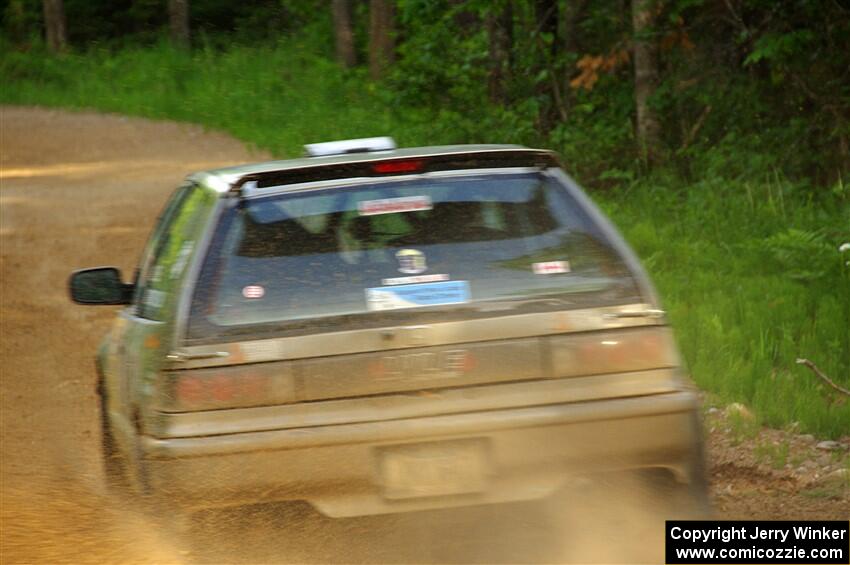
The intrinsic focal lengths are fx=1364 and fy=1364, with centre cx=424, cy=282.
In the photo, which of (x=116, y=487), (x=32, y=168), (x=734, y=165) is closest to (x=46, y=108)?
(x=32, y=168)

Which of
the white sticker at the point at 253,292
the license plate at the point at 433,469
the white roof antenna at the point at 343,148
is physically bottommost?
the license plate at the point at 433,469

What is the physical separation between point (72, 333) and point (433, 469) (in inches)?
274

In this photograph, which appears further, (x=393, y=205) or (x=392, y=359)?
(x=393, y=205)

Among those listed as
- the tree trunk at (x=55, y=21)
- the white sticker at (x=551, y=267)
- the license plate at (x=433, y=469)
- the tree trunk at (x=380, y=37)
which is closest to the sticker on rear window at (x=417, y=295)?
the white sticker at (x=551, y=267)

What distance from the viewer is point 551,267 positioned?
4734 millimetres

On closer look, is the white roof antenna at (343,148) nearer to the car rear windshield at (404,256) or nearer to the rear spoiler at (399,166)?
the rear spoiler at (399,166)

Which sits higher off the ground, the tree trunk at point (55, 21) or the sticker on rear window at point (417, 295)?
the tree trunk at point (55, 21)

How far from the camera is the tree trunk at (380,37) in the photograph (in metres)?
28.7

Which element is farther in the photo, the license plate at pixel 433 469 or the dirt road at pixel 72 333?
the dirt road at pixel 72 333

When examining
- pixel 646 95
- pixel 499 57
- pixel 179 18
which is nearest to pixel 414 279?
pixel 646 95

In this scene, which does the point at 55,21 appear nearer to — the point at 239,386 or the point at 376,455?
the point at 239,386

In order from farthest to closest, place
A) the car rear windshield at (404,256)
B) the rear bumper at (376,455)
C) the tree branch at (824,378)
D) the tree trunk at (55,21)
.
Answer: the tree trunk at (55,21), the tree branch at (824,378), the car rear windshield at (404,256), the rear bumper at (376,455)

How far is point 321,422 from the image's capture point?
4.46 m

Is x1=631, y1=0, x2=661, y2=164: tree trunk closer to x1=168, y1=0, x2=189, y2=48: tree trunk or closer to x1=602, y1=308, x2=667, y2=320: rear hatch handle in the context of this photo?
x1=602, y1=308, x2=667, y2=320: rear hatch handle
